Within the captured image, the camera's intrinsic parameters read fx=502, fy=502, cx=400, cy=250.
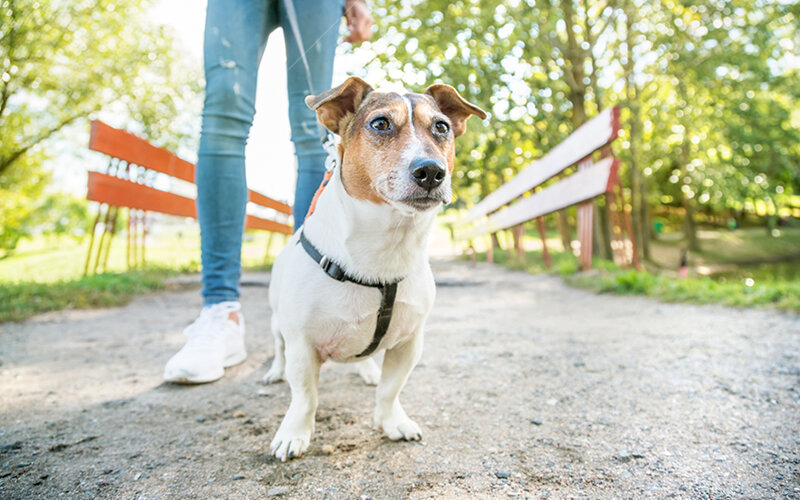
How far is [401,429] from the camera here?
166 centimetres

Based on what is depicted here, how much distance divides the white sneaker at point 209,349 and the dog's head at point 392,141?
1.12 metres

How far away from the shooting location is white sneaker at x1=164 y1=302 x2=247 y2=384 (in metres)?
2.14

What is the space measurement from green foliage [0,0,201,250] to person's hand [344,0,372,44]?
4.59 meters

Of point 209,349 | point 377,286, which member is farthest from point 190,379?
point 377,286

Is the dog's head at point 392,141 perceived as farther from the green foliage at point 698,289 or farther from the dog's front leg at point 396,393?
the green foliage at point 698,289

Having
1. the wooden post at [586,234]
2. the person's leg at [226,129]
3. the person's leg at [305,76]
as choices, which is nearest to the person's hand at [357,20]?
the person's leg at [305,76]

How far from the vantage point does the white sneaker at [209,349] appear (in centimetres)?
214

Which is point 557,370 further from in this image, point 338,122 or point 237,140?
point 237,140

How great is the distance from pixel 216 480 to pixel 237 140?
1.55 metres

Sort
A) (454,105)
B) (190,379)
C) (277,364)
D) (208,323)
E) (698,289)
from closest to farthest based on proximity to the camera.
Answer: (454,105)
(190,379)
(277,364)
(208,323)
(698,289)

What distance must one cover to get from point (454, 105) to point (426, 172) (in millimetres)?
580

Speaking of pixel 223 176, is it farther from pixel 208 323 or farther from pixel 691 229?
pixel 691 229

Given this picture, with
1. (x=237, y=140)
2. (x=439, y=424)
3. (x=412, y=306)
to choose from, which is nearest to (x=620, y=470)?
(x=439, y=424)

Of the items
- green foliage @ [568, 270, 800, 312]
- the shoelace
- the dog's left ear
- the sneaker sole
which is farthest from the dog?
green foliage @ [568, 270, 800, 312]
